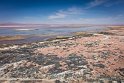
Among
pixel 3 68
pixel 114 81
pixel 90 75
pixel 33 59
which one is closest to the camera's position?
pixel 114 81

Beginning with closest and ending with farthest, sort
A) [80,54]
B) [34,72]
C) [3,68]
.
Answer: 1. [34,72]
2. [3,68]
3. [80,54]

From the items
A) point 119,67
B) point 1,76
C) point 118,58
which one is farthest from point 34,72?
point 118,58

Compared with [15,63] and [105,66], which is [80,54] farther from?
[15,63]

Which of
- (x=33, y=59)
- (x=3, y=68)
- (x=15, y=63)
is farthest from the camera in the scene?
(x=33, y=59)

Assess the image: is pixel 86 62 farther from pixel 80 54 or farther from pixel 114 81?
pixel 114 81

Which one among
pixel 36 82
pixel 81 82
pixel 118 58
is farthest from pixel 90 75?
pixel 118 58

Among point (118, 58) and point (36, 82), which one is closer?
point (36, 82)

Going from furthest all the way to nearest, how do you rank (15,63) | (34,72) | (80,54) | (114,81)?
1. (80,54)
2. (15,63)
3. (34,72)
4. (114,81)

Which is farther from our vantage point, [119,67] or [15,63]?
[15,63]

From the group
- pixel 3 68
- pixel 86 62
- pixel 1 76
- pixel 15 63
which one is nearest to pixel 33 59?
pixel 15 63
